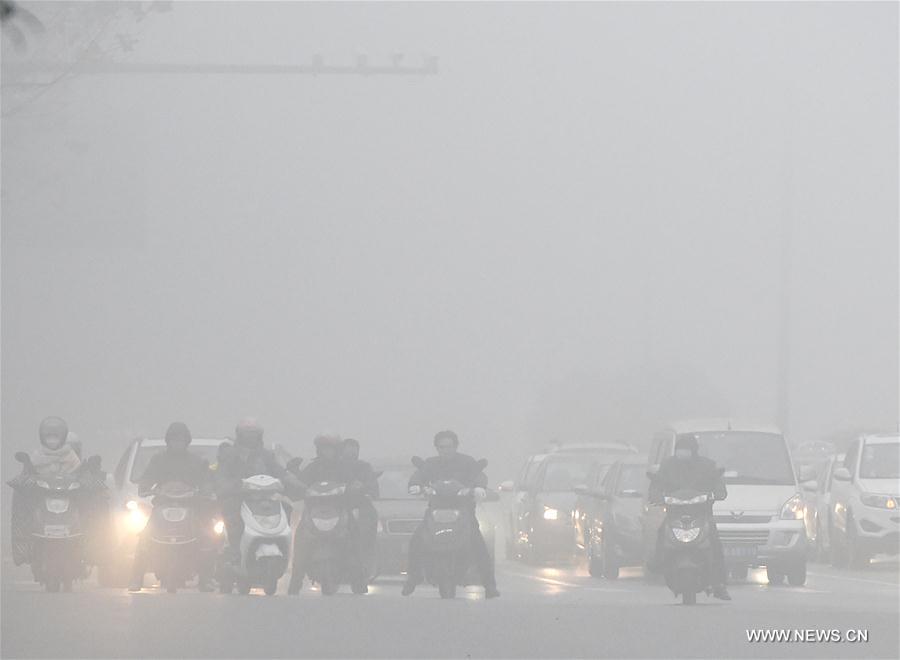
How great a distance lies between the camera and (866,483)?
31.1 m

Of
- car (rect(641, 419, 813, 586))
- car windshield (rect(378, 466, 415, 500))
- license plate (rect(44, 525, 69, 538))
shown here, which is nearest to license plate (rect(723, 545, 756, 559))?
car (rect(641, 419, 813, 586))

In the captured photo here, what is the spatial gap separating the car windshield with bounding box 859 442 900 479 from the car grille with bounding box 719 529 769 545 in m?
5.40

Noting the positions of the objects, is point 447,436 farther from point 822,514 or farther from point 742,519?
point 822,514

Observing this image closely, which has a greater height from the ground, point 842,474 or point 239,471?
point 239,471

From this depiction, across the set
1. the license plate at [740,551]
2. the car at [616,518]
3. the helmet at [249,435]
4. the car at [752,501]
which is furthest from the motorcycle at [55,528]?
the car at [616,518]

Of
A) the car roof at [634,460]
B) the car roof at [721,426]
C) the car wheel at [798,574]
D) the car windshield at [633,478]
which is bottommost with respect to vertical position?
the car wheel at [798,574]

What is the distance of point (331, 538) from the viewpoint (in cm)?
2067

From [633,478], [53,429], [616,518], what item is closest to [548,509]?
[633,478]

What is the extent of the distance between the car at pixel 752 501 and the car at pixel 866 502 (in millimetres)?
2797

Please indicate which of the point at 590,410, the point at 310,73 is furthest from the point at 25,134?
the point at 590,410

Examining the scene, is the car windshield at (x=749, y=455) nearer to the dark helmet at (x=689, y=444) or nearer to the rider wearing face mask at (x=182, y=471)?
the dark helmet at (x=689, y=444)

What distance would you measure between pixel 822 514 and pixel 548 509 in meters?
3.94

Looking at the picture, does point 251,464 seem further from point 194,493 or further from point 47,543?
point 47,543

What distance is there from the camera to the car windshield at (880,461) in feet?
103
